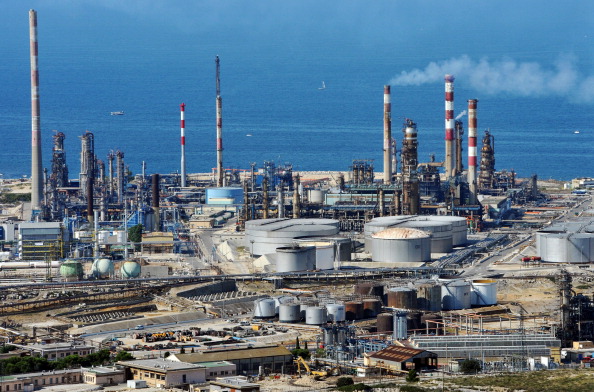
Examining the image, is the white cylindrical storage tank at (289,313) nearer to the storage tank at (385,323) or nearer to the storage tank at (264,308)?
the storage tank at (264,308)

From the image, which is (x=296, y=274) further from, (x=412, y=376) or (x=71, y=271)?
(x=412, y=376)

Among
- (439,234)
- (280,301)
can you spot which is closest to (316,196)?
(439,234)

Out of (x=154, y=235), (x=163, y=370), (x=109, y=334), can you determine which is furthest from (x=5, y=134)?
(x=163, y=370)

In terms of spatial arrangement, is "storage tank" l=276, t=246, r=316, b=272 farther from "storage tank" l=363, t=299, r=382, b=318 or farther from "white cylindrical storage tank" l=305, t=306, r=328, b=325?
"white cylindrical storage tank" l=305, t=306, r=328, b=325

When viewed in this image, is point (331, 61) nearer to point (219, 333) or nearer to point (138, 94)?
point (138, 94)

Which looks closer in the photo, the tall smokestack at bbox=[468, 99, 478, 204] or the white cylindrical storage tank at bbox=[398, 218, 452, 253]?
the white cylindrical storage tank at bbox=[398, 218, 452, 253]

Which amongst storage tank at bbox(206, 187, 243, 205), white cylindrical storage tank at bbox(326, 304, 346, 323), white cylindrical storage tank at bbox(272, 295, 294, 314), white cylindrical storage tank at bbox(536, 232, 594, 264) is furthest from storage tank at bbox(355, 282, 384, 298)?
storage tank at bbox(206, 187, 243, 205)

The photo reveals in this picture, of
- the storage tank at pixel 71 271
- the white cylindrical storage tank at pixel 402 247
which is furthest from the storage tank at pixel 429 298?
the storage tank at pixel 71 271
